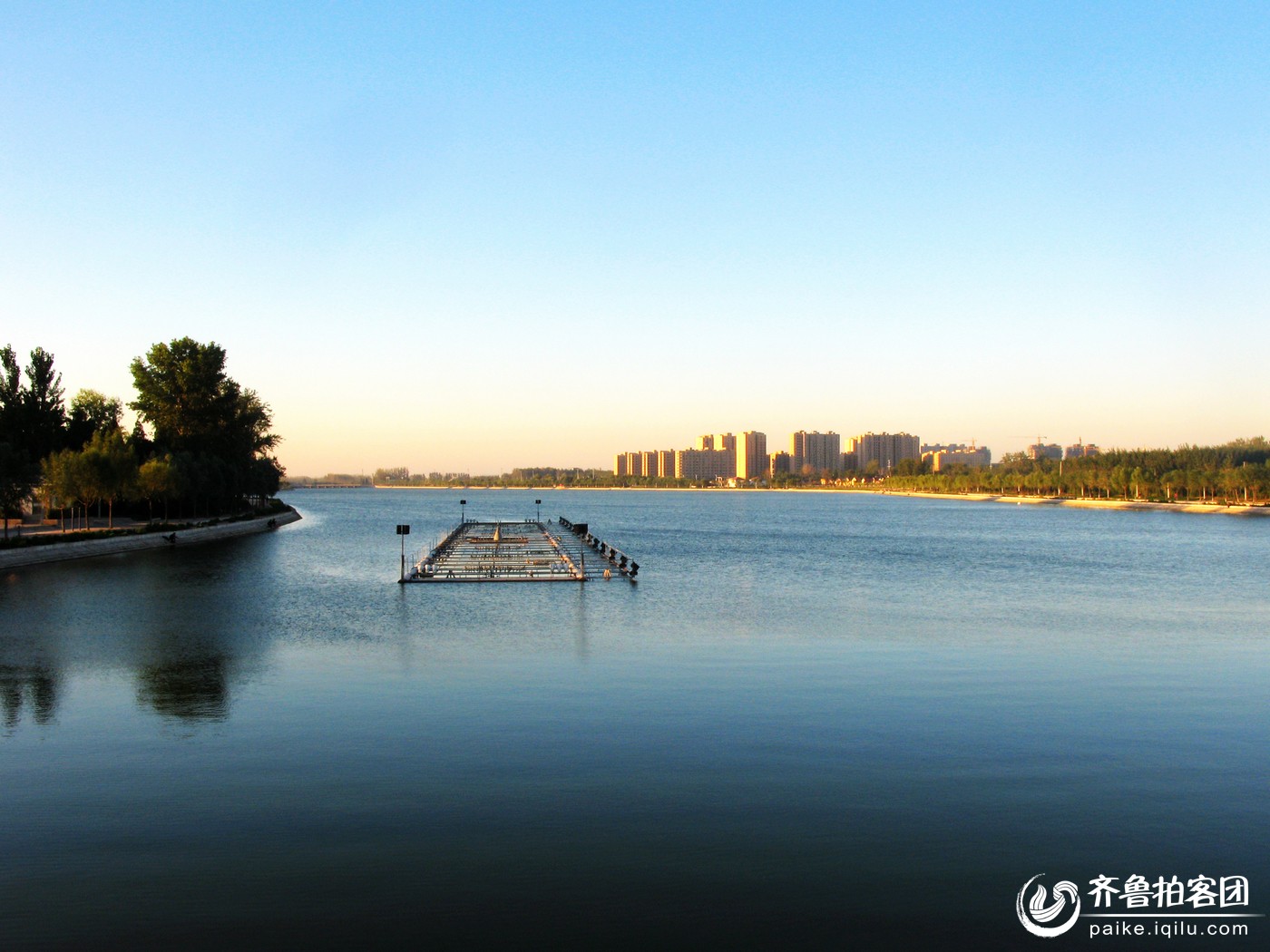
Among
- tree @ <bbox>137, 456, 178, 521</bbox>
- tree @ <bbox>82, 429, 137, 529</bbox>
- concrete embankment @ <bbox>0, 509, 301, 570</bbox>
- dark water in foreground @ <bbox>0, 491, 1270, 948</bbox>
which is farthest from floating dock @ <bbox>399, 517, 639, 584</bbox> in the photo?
tree @ <bbox>82, 429, 137, 529</bbox>

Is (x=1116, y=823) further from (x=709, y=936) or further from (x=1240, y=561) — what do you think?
(x=1240, y=561)

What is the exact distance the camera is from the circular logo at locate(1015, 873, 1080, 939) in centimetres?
732

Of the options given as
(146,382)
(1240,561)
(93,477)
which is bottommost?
(1240,561)

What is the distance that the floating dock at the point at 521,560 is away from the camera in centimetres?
3659

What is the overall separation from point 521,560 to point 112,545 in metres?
19.5

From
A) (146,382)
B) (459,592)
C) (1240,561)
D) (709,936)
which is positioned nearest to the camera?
(709,936)

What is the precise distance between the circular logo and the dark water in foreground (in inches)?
4.3

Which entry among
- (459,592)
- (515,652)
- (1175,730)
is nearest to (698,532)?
(459,592)

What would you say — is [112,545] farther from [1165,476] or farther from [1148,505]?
[1165,476]

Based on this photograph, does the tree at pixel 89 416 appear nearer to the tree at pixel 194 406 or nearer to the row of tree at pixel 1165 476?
the tree at pixel 194 406

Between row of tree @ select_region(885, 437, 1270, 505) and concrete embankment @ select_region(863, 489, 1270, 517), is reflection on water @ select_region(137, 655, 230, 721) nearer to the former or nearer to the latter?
concrete embankment @ select_region(863, 489, 1270, 517)

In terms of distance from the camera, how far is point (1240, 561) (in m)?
48.7

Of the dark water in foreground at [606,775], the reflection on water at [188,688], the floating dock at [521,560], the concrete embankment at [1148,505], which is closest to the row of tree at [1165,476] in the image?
the concrete embankment at [1148,505]

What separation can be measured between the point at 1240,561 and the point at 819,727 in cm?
4488
